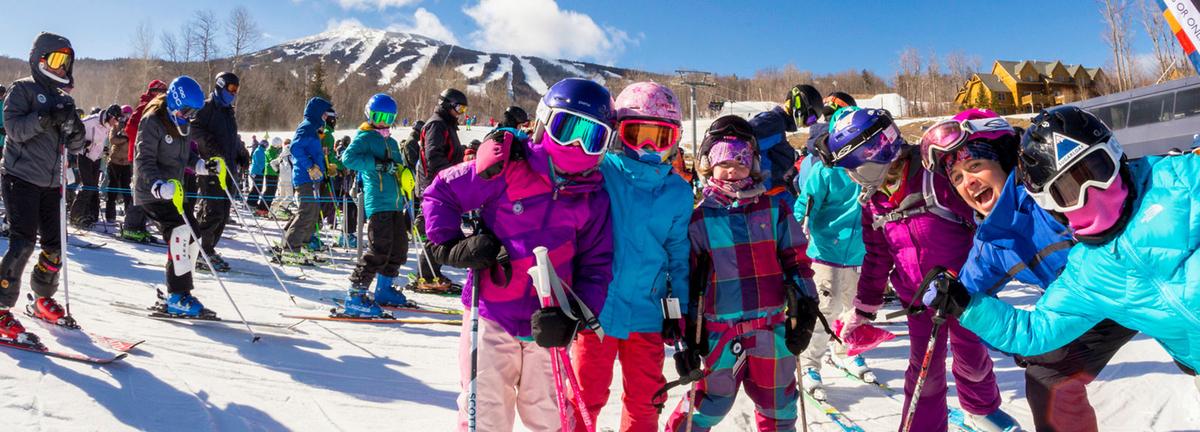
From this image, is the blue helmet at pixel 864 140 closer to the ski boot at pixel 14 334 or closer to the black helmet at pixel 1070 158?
the black helmet at pixel 1070 158

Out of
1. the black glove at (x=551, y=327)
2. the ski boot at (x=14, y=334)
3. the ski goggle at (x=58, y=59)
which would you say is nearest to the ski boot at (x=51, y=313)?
the ski boot at (x=14, y=334)

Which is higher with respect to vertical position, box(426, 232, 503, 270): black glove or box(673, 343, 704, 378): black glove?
box(426, 232, 503, 270): black glove

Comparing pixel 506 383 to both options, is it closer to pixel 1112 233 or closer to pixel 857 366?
pixel 1112 233

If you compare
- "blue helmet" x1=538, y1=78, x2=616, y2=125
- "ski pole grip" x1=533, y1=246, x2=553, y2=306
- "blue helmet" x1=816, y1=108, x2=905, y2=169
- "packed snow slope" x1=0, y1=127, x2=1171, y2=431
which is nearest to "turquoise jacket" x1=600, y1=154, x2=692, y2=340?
"blue helmet" x1=538, y1=78, x2=616, y2=125

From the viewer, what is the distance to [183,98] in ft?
16.8

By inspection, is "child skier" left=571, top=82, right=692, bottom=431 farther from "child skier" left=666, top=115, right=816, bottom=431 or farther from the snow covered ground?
the snow covered ground

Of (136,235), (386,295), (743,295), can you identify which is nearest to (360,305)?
(386,295)

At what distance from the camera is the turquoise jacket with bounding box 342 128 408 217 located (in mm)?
5855

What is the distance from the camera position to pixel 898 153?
10.2ft

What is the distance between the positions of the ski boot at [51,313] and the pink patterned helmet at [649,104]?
4497mm

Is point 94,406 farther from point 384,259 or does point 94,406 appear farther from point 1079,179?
point 1079,179

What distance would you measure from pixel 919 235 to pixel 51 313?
5943 millimetres

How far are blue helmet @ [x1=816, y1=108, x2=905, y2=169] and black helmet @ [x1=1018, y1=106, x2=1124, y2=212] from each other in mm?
959

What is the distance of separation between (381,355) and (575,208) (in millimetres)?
2763
